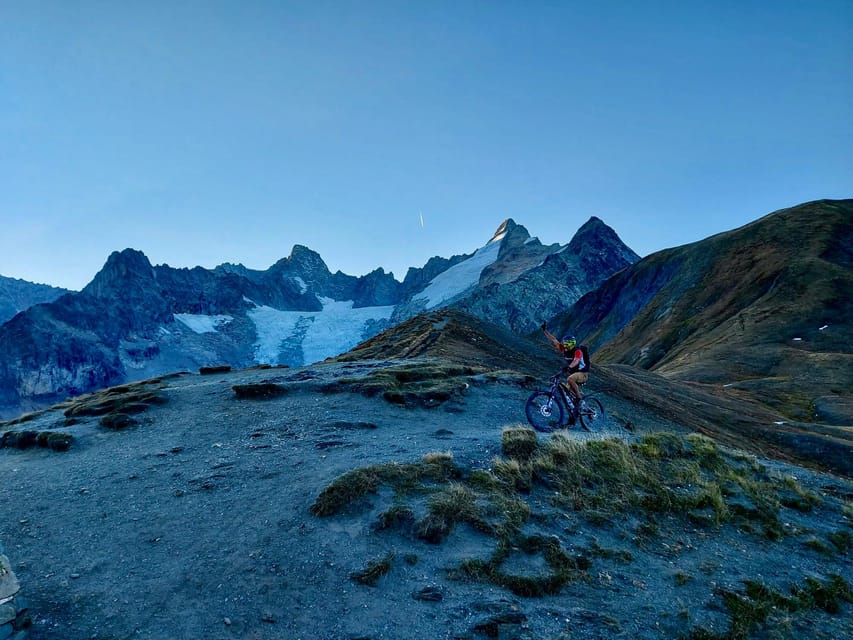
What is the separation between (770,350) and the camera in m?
58.4

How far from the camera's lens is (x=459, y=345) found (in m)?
34.0

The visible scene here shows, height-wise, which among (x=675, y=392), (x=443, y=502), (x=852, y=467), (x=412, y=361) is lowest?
(x=852, y=467)

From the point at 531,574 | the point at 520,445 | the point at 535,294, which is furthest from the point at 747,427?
the point at 535,294

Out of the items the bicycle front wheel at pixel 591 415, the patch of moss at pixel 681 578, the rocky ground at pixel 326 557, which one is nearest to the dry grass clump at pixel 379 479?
the rocky ground at pixel 326 557

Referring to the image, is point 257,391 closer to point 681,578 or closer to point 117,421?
point 117,421

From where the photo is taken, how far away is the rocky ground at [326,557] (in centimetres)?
700

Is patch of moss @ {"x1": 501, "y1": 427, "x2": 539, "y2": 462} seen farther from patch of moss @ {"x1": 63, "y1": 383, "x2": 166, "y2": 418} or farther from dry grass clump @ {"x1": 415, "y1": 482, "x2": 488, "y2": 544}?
patch of moss @ {"x1": 63, "y1": 383, "x2": 166, "y2": 418}

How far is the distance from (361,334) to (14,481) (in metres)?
187

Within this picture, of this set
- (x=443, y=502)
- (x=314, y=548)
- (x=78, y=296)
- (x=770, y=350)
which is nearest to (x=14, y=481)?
(x=314, y=548)

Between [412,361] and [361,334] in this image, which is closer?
[412,361]

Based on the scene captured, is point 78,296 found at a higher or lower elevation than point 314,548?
higher

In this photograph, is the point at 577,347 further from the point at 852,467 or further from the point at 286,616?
the point at 852,467

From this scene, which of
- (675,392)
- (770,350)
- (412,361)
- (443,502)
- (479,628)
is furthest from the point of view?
(770,350)

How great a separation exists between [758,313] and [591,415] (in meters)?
69.2
